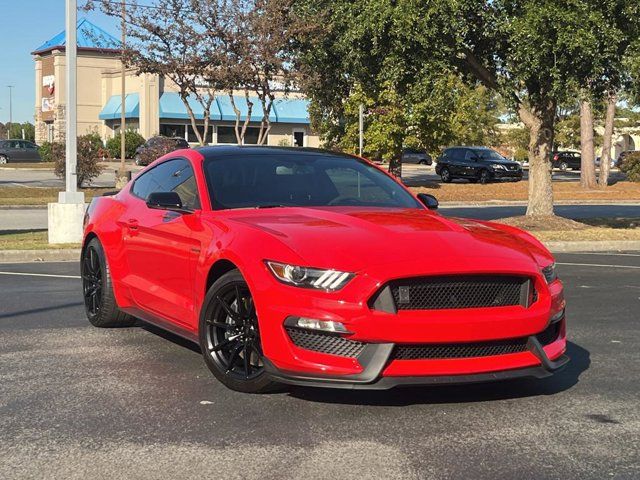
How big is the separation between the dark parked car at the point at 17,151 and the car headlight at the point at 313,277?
55.6 meters

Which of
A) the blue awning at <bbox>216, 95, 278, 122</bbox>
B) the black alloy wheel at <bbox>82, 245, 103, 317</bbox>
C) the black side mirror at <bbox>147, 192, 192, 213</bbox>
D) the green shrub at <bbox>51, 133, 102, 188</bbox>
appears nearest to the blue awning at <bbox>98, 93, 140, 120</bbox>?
the blue awning at <bbox>216, 95, 278, 122</bbox>


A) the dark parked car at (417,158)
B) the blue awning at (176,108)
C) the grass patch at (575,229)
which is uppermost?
the blue awning at (176,108)

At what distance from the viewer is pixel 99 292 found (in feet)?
24.9

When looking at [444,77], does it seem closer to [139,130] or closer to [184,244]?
[184,244]

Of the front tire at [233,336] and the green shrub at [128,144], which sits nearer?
the front tire at [233,336]

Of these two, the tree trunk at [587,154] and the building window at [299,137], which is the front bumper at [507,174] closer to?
the tree trunk at [587,154]

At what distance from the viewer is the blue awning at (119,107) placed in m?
62.3

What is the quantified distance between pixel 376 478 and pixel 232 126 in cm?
6144

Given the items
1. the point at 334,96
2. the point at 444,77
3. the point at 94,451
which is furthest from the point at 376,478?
the point at 334,96

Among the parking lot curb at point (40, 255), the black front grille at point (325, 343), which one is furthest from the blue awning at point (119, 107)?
the black front grille at point (325, 343)

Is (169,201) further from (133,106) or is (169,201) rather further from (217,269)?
(133,106)

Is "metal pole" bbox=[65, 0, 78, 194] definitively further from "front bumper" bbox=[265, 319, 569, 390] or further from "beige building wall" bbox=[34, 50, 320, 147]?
"beige building wall" bbox=[34, 50, 320, 147]

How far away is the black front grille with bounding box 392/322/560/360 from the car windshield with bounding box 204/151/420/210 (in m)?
1.75

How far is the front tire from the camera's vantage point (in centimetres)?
520
